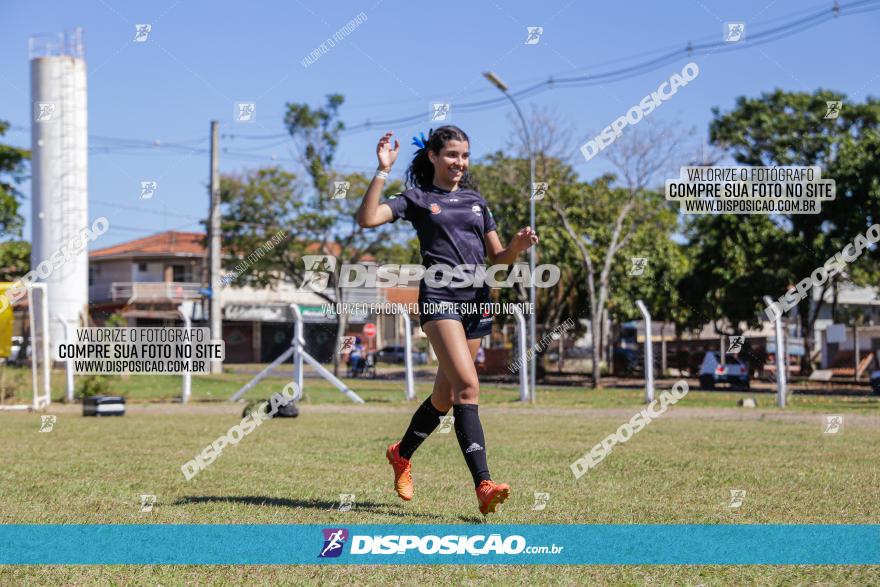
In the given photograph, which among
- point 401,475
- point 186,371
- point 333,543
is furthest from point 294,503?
point 186,371

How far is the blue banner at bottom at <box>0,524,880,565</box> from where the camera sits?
4.29 meters

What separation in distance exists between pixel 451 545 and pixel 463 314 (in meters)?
1.63

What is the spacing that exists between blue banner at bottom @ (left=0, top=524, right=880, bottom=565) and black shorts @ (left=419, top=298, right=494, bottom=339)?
1354 mm

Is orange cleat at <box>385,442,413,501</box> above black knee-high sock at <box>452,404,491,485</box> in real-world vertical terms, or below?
below

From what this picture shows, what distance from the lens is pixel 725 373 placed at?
31.7 meters

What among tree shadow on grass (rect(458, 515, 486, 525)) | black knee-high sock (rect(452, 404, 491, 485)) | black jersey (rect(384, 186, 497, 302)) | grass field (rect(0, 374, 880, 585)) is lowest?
grass field (rect(0, 374, 880, 585))

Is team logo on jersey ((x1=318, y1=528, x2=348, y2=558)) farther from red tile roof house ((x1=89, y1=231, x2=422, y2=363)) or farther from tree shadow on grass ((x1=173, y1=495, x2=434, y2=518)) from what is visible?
red tile roof house ((x1=89, y1=231, x2=422, y2=363))

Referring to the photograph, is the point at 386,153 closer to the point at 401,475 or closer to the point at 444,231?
the point at 444,231

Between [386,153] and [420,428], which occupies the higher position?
[386,153]

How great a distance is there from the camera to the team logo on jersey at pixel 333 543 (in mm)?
4332

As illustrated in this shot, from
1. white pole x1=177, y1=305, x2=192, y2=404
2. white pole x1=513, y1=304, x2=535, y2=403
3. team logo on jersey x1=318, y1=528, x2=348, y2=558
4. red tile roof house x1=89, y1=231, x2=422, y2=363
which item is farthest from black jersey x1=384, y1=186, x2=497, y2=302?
red tile roof house x1=89, y1=231, x2=422, y2=363

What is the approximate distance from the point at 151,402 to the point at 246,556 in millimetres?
17294

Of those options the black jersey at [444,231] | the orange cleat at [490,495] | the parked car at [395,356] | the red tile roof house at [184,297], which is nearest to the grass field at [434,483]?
the orange cleat at [490,495]

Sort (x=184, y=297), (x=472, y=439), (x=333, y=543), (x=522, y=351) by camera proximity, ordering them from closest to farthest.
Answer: (x=333, y=543), (x=472, y=439), (x=522, y=351), (x=184, y=297)
